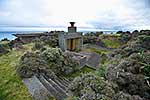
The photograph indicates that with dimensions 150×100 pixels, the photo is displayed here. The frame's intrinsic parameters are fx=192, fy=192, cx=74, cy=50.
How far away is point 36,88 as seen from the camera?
39.2 ft

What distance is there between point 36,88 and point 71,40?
14.1m

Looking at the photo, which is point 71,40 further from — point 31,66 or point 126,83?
point 126,83

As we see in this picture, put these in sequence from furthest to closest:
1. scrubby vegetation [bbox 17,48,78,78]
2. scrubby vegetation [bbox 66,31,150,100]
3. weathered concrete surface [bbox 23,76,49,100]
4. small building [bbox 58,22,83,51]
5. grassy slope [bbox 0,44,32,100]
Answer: small building [bbox 58,22,83,51], scrubby vegetation [bbox 17,48,78,78], grassy slope [bbox 0,44,32,100], weathered concrete surface [bbox 23,76,49,100], scrubby vegetation [bbox 66,31,150,100]

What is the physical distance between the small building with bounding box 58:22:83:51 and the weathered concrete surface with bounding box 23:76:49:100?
10458 millimetres

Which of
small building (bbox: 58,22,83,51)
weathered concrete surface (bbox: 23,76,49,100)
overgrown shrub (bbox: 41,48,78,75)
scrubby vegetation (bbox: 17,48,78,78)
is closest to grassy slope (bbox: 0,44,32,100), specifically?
weathered concrete surface (bbox: 23,76,49,100)

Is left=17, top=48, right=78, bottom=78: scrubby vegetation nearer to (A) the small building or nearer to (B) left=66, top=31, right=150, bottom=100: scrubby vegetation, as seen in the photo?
(B) left=66, top=31, right=150, bottom=100: scrubby vegetation

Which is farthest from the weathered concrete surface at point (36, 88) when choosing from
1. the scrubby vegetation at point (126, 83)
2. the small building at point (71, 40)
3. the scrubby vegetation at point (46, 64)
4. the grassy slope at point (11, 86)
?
the small building at point (71, 40)

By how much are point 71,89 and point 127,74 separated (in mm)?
3694

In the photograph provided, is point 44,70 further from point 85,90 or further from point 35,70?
point 85,90

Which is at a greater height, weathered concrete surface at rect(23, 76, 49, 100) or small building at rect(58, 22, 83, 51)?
small building at rect(58, 22, 83, 51)

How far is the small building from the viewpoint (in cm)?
2358

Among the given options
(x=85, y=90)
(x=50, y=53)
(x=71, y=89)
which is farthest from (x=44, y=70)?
(x=85, y=90)

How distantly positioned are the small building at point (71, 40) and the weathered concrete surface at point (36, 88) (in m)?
10.5

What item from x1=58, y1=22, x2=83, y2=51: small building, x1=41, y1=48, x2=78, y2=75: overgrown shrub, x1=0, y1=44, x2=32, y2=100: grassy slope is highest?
x1=58, y1=22, x2=83, y2=51: small building
